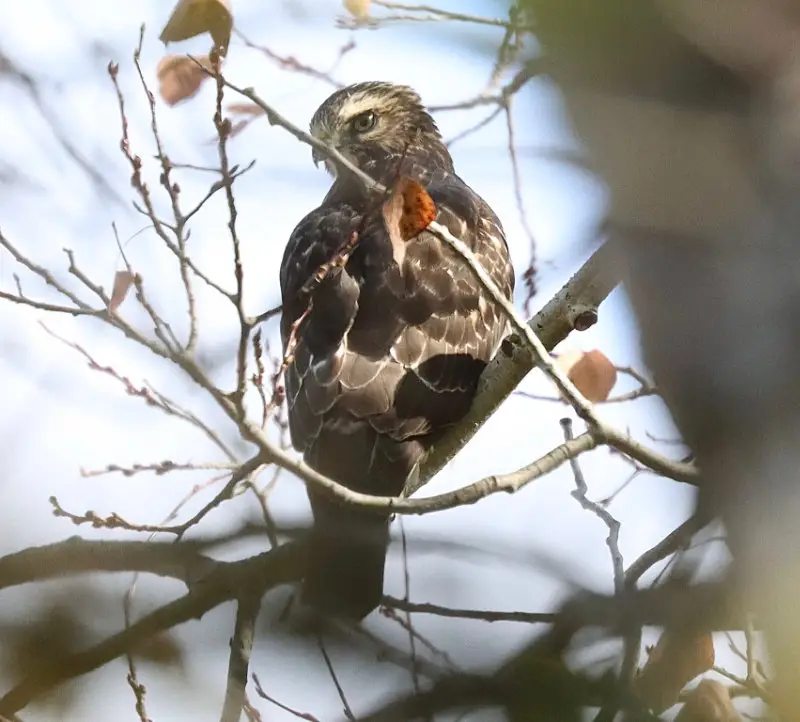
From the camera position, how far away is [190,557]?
1529 millimetres

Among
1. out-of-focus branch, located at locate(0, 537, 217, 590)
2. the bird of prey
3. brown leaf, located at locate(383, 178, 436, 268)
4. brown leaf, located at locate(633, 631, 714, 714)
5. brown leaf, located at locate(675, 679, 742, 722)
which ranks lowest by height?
brown leaf, located at locate(675, 679, 742, 722)

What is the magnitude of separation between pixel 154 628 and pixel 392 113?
3.69 meters

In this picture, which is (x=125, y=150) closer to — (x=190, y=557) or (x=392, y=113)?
(x=190, y=557)

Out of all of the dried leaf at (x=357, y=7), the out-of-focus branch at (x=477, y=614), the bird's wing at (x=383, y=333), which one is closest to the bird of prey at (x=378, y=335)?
the bird's wing at (x=383, y=333)

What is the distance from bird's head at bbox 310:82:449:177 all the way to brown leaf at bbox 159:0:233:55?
157cm

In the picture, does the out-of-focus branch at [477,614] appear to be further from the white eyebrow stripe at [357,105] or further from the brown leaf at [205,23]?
the white eyebrow stripe at [357,105]

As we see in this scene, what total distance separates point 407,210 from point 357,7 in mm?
977

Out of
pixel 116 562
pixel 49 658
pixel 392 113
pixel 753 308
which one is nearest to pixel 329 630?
pixel 49 658

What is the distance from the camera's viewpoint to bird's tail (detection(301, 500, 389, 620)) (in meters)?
1.39

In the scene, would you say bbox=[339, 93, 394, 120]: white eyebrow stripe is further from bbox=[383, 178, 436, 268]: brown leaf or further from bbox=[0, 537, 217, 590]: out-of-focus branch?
bbox=[0, 537, 217, 590]: out-of-focus branch

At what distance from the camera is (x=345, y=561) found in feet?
6.27

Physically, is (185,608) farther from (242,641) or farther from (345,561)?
(345,561)

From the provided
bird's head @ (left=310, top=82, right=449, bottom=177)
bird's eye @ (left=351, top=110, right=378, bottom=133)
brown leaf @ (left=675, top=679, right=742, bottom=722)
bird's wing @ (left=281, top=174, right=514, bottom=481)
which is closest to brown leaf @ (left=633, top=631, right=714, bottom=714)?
brown leaf @ (left=675, top=679, right=742, bottom=722)

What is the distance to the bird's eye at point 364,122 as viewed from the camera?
436 cm
